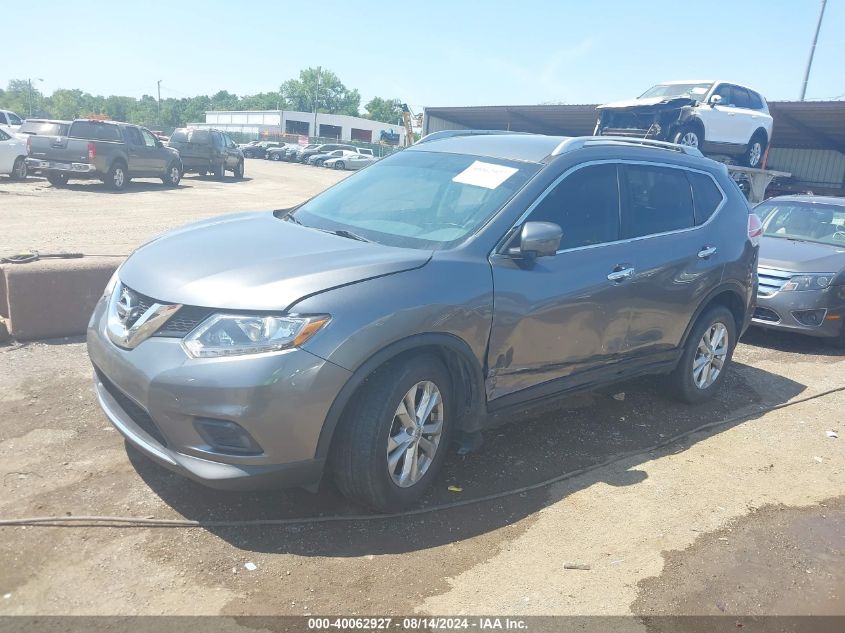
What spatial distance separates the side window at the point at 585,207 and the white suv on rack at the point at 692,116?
9.25 meters

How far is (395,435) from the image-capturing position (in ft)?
11.4

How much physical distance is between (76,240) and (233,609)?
9.46 metres

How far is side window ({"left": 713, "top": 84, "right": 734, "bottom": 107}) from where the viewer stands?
13.8 meters

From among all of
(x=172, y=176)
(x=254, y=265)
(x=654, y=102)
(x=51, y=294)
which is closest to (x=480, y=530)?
(x=254, y=265)

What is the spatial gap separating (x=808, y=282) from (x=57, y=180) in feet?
62.6

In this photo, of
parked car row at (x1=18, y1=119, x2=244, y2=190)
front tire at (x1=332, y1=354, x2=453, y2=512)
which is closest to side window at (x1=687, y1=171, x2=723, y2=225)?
front tire at (x1=332, y1=354, x2=453, y2=512)

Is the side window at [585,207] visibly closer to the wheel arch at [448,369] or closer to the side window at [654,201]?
the side window at [654,201]

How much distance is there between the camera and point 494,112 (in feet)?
101

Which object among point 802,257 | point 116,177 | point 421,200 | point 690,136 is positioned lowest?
point 116,177

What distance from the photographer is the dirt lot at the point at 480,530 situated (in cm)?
298

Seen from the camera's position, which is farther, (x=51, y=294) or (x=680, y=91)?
(x=680, y=91)

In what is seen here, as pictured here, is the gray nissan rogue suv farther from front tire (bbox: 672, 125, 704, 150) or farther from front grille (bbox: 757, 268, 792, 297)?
front tire (bbox: 672, 125, 704, 150)

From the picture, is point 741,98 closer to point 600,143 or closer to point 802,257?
point 802,257

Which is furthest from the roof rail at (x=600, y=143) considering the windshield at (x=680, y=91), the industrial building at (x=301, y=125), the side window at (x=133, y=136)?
the industrial building at (x=301, y=125)
